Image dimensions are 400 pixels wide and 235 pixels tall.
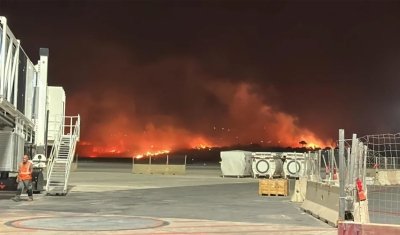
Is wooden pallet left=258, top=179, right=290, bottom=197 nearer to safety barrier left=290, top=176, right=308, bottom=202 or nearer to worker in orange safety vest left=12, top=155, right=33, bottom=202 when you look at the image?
safety barrier left=290, top=176, right=308, bottom=202

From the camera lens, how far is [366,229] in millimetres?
8516

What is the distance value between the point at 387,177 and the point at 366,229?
2834 centimetres

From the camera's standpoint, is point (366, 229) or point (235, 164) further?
point (235, 164)

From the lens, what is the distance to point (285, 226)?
12.5m

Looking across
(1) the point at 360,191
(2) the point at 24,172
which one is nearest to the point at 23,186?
(2) the point at 24,172

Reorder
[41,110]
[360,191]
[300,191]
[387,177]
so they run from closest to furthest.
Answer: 1. [360,191]
2. [300,191]
3. [41,110]
4. [387,177]

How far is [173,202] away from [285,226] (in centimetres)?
700

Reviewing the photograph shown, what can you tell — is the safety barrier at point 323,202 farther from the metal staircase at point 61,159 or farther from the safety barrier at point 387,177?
the safety barrier at point 387,177

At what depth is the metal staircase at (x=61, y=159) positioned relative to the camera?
69.7ft

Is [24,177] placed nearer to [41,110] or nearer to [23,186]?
[23,186]

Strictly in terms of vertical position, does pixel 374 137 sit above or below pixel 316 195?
above

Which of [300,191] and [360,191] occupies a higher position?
[360,191]

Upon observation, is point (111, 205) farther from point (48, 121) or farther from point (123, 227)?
point (48, 121)

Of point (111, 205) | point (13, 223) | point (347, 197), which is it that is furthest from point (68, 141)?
point (347, 197)
